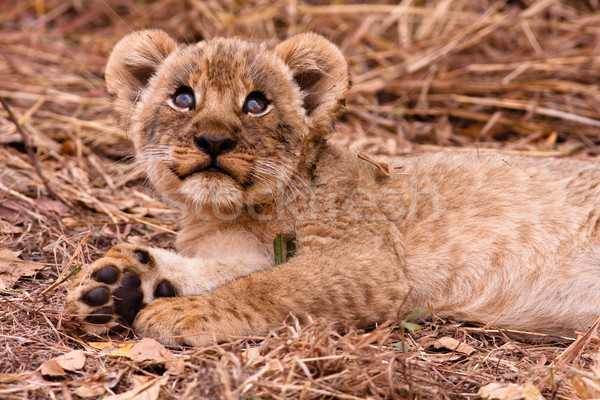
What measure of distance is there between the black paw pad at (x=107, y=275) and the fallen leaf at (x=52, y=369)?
588mm

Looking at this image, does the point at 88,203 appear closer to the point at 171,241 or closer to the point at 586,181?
the point at 171,241

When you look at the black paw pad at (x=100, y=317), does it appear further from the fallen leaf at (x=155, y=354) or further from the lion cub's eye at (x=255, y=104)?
the lion cub's eye at (x=255, y=104)

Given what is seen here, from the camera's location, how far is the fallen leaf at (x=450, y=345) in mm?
3646

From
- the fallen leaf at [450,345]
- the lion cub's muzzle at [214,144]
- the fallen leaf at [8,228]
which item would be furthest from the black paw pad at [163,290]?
the fallen leaf at [8,228]

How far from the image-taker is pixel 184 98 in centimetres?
421

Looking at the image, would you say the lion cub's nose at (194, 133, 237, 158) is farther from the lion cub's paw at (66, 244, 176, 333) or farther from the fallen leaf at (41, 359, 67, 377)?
the fallen leaf at (41, 359, 67, 377)

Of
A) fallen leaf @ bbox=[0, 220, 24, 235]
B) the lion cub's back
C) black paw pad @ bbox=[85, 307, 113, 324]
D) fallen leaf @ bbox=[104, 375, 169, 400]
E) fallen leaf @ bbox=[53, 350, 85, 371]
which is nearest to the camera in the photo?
fallen leaf @ bbox=[104, 375, 169, 400]

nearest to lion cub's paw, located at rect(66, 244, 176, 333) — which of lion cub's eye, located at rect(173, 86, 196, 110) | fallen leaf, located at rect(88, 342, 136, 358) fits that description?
fallen leaf, located at rect(88, 342, 136, 358)

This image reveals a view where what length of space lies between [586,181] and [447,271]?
145 centimetres

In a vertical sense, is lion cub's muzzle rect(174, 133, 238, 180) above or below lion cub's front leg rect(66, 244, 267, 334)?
above

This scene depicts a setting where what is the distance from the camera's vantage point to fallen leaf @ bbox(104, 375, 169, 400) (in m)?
2.84

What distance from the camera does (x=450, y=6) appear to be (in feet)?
30.8

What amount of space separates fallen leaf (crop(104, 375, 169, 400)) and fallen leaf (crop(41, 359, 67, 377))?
0.35 meters

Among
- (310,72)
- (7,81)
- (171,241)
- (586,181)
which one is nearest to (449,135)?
(586,181)
